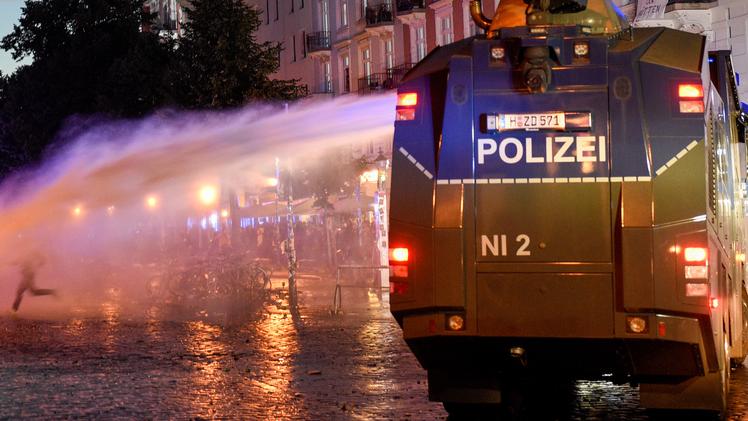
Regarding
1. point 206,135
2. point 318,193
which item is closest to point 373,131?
point 206,135

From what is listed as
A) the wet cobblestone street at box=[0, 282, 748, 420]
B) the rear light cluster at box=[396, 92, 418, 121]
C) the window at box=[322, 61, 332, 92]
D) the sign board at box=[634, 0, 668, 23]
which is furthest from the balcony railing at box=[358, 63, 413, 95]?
the rear light cluster at box=[396, 92, 418, 121]

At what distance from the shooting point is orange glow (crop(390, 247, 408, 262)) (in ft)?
29.5

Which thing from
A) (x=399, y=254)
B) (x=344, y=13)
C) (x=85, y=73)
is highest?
(x=344, y=13)

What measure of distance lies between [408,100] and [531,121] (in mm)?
968

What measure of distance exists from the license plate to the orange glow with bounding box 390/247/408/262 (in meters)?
1.13

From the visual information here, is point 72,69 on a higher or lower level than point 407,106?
higher

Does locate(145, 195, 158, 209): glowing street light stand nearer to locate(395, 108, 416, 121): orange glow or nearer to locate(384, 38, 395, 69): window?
locate(384, 38, 395, 69): window

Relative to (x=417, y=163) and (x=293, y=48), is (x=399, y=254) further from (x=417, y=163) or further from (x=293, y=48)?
(x=293, y=48)

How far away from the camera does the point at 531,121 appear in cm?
879

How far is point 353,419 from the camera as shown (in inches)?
414

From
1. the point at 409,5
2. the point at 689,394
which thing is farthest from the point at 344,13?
the point at 689,394

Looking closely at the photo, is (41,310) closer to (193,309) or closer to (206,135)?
(193,309)

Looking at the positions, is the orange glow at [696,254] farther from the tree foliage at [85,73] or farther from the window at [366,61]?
the window at [366,61]

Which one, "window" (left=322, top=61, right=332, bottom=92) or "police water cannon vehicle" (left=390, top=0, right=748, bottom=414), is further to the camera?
"window" (left=322, top=61, right=332, bottom=92)
